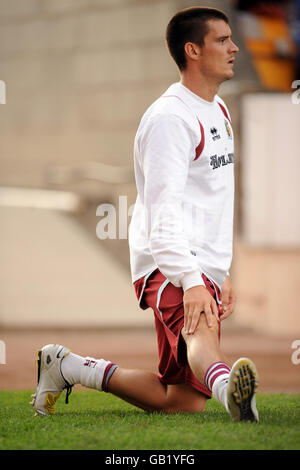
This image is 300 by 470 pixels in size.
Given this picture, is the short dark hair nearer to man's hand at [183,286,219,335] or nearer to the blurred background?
man's hand at [183,286,219,335]

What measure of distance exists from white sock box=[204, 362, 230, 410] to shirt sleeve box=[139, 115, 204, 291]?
1.04 feet

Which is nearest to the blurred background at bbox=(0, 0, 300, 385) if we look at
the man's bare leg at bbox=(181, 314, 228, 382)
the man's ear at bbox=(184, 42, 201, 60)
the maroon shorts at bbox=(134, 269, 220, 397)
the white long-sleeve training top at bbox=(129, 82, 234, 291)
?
the maroon shorts at bbox=(134, 269, 220, 397)

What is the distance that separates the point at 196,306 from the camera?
10.3ft

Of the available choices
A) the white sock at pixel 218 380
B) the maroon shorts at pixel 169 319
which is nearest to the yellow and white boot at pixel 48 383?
the maroon shorts at pixel 169 319

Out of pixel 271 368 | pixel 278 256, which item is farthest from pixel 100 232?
pixel 271 368

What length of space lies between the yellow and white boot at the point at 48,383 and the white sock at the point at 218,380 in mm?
802

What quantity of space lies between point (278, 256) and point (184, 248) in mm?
7353

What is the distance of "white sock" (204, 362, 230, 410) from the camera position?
296 cm

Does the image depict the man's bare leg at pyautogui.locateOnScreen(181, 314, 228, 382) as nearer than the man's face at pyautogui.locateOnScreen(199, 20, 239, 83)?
Yes

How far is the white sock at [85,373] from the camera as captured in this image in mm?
3627

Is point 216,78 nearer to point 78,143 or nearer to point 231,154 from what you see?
point 231,154

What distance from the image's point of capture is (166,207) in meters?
3.26

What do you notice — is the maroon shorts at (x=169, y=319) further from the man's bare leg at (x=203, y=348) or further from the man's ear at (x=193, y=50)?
the man's ear at (x=193, y=50)

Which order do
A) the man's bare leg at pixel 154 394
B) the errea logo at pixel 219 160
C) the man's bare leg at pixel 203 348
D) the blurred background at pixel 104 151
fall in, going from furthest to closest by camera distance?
the blurred background at pixel 104 151 < the man's bare leg at pixel 154 394 < the errea logo at pixel 219 160 < the man's bare leg at pixel 203 348
